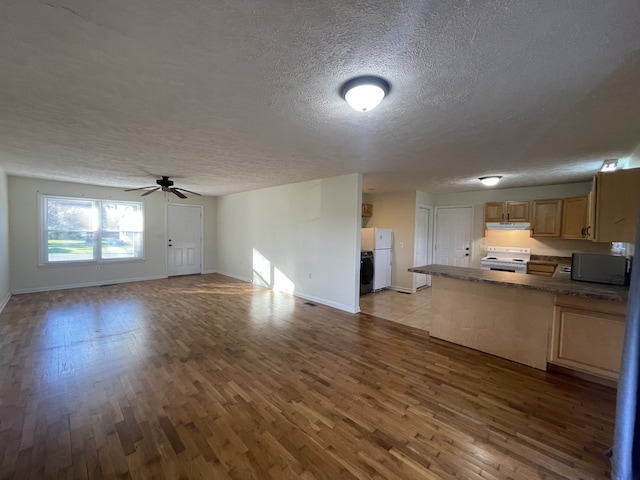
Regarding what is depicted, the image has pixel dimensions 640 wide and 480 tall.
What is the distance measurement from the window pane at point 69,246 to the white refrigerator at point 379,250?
648cm

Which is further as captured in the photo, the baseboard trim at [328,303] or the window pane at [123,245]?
the window pane at [123,245]

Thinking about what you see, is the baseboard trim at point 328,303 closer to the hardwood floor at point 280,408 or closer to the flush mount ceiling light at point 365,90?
the hardwood floor at point 280,408

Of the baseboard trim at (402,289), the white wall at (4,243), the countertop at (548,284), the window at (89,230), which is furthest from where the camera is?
the baseboard trim at (402,289)

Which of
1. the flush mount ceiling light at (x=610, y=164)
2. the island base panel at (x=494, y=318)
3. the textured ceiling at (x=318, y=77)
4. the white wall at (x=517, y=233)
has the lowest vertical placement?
the island base panel at (x=494, y=318)

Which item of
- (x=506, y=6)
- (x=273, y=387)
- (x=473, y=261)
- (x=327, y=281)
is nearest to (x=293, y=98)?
(x=506, y=6)

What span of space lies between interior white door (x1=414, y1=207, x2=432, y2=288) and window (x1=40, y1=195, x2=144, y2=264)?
7.14m

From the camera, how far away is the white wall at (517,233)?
5148mm

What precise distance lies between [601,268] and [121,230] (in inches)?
351

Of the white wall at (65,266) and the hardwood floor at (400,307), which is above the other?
the white wall at (65,266)

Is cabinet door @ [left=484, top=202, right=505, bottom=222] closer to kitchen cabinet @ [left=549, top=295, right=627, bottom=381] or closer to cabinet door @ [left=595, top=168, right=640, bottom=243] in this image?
cabinet door @ [left=595, top=168, right=640, bottom=243]

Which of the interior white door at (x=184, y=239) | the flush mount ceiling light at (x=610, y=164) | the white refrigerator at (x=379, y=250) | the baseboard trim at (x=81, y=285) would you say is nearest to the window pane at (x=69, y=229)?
the baseboard trim at (x=81, y=285)

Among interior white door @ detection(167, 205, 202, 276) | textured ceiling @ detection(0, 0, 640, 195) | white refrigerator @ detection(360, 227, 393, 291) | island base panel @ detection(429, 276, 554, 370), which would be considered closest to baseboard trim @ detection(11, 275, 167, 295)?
interior white door @ detection(167, 205, 202, 276)

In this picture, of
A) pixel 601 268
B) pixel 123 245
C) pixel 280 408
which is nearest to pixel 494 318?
pixel 601 268

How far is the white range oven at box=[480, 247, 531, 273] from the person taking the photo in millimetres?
5379
